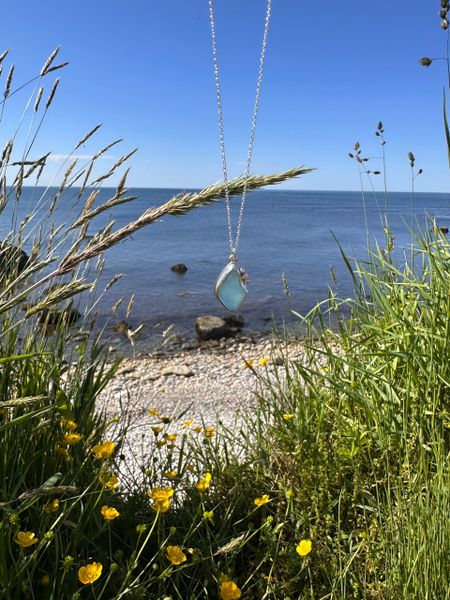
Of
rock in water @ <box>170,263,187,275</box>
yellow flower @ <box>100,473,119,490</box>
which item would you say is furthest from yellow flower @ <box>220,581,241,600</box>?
rock in water @ <box>170,263,187,275</box>

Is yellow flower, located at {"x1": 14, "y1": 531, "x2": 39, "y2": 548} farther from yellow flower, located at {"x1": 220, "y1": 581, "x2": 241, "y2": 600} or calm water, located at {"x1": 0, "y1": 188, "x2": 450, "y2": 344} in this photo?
calm water, located at {"x1": 0, "y1": 188, "x2": 450, "y2": 344}

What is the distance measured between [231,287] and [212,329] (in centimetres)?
815

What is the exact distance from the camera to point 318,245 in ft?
97.3

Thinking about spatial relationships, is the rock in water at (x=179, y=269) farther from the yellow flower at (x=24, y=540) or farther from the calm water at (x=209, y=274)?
the yellow flower at (x=24, y=540)

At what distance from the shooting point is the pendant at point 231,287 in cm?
263

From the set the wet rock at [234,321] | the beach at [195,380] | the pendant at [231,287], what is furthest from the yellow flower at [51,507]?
the wet rock at [234,321]

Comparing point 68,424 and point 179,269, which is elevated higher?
point 68,424


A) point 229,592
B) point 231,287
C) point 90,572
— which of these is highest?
point 231,287

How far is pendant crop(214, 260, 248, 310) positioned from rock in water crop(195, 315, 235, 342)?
797 centimetres

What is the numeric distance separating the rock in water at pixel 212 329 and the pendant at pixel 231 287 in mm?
7970

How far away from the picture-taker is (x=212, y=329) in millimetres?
10773

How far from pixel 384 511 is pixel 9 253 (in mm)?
1979

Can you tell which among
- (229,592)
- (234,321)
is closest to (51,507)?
(229,592)

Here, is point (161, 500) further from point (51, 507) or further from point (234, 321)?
point (234, 321)
